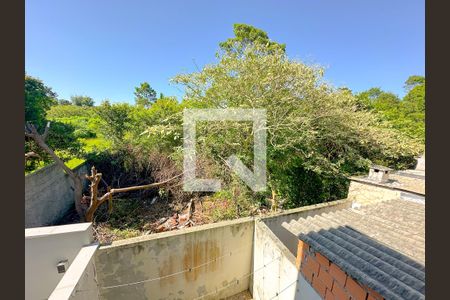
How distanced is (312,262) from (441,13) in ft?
11.2

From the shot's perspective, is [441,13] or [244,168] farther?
[244,168]

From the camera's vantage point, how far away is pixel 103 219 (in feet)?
23.9

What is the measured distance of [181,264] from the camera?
4.81 metres

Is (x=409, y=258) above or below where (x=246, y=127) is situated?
below

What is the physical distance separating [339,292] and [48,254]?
15.2 feet

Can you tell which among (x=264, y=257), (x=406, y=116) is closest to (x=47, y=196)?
(x=264, y=257)

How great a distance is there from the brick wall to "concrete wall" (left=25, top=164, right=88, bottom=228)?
25.9ft

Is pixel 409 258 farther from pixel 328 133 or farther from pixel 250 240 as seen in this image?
pixel 328 133

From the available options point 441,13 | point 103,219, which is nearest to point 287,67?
point 441,13

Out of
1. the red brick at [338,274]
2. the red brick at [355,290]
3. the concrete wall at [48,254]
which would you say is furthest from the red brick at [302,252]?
the concrete wall at [48,254]

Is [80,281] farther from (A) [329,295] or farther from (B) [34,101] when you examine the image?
(B) [34,101]

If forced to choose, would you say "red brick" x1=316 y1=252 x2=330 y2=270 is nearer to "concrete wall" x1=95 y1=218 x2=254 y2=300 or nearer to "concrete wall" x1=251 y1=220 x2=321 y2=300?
"concrete wall" x1=251 y1=220 x2=321 y2=300

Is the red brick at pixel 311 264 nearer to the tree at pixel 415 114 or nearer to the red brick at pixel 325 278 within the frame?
the red brick at pixel 325 278

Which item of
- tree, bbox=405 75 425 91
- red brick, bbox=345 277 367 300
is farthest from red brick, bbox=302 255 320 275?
tree, bbox=405 75 425 91
